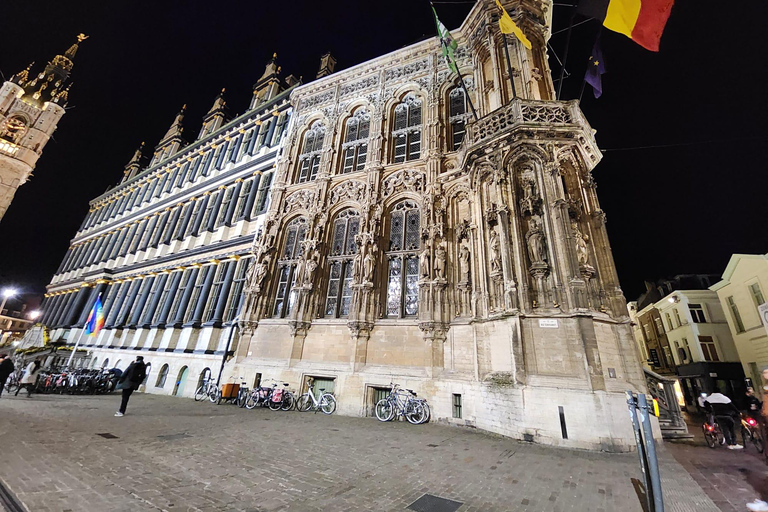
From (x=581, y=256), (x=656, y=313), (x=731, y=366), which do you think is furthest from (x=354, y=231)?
(x=656, y=313)

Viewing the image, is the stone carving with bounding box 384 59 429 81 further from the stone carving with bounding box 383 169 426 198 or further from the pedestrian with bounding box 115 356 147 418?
the pedestrian with bounding box 115 356 147 418

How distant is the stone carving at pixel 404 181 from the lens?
14773 mm

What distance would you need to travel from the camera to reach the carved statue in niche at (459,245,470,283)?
1173cm

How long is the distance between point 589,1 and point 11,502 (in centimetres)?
1559

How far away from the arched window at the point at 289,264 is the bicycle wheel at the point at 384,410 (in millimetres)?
6514

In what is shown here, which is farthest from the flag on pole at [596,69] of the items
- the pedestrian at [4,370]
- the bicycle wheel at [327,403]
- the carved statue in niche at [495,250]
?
the pedestrian at [4,370]

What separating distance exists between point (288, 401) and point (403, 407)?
490 centimetres

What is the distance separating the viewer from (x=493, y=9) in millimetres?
14625

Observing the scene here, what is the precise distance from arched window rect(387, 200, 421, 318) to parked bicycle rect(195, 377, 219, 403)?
9037 mm

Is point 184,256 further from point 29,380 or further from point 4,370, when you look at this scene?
point 4,370

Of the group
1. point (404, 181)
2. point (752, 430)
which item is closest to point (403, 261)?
point (404, 181)

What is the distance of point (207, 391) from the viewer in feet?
47.4

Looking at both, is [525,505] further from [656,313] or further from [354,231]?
[656,313]

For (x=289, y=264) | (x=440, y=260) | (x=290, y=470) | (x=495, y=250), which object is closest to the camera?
(x=290, y=470)
